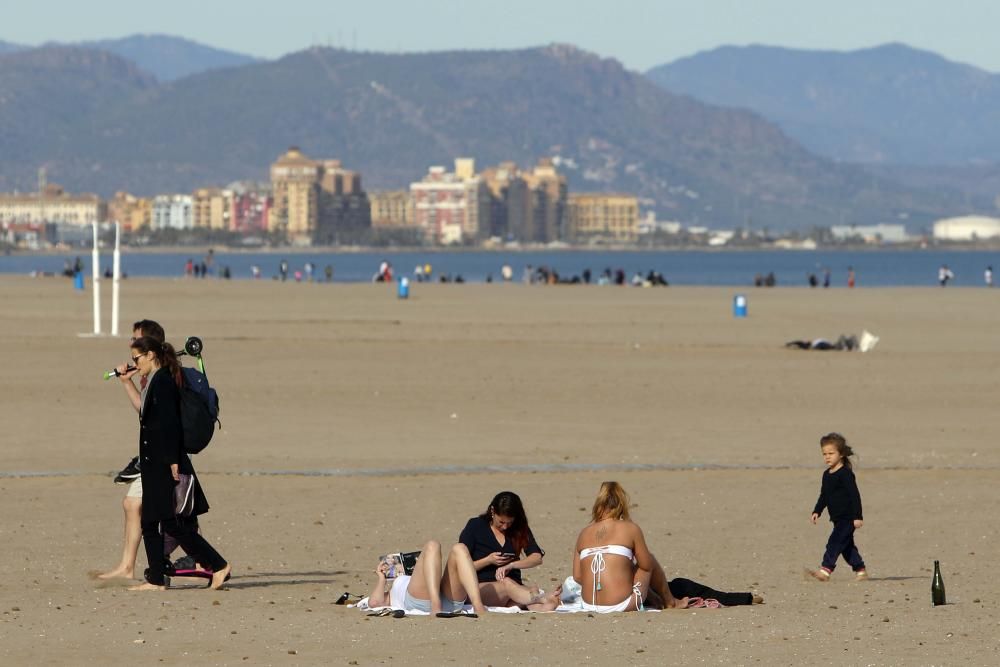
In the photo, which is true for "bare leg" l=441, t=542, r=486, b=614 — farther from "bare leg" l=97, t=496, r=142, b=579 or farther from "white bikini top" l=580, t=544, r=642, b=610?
"bare leg" l=97, t=496, r=142, b=579

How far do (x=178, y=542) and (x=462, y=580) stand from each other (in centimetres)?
182

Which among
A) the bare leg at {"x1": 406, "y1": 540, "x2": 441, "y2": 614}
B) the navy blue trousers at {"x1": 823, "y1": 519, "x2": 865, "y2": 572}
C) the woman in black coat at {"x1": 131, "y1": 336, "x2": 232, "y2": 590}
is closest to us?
the bare leg at {"x1": 406, "y1": 540, "x2": 441, "y2": 614}

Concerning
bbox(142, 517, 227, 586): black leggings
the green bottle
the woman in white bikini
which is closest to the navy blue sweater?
the green bottle

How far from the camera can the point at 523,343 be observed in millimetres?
38031

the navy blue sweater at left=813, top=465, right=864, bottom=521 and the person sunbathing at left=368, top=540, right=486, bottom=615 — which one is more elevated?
the navy blue sweater at left=813, top=465, right=864, bottom=521

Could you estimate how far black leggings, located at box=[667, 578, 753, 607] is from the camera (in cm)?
1108

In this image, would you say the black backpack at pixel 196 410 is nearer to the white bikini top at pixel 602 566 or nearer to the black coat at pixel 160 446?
the black coat at pixel 160 446

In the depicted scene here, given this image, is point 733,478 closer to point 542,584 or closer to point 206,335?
point 542,584

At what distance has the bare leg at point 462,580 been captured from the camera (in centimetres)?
1081

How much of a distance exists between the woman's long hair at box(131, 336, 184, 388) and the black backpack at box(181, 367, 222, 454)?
0.09m

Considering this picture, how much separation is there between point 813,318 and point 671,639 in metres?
44.3

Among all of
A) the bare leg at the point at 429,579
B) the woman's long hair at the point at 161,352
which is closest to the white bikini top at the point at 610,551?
the bare leg at the point at 429,579

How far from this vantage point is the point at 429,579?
424 inches

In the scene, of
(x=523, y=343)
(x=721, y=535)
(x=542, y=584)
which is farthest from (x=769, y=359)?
(x=542, y=584)
